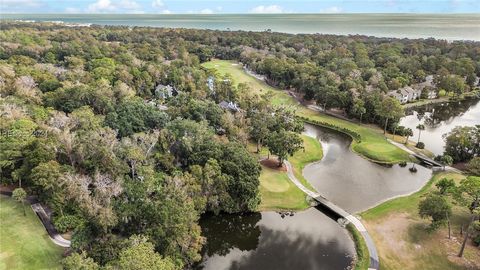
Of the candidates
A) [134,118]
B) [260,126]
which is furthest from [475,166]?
[134,118]

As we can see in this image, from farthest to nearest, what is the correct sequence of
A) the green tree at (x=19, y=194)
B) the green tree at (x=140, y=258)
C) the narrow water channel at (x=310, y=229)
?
the green tree at (x=19, y=194) → the narrow water channel at (x=310, y=229) → the green tree at (x=140, y=258)

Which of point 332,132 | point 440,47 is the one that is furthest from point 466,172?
point 440,47

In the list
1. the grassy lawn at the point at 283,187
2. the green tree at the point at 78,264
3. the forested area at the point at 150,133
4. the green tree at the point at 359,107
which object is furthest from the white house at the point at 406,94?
the green tree at the point at 78,264

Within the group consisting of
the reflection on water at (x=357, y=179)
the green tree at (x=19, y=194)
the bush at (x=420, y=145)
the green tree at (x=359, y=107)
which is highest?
the green tree at (x=359, y=107)

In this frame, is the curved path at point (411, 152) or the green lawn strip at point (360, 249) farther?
the curved path at point (411, 152)

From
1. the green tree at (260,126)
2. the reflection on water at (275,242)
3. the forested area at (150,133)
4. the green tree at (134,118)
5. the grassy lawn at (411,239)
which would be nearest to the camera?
the forested area at (150,133)

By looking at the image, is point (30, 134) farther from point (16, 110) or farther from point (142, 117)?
point (142, 117)

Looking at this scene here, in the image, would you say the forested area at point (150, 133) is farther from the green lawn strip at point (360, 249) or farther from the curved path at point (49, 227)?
the green lawn strip at point (360, 249)
